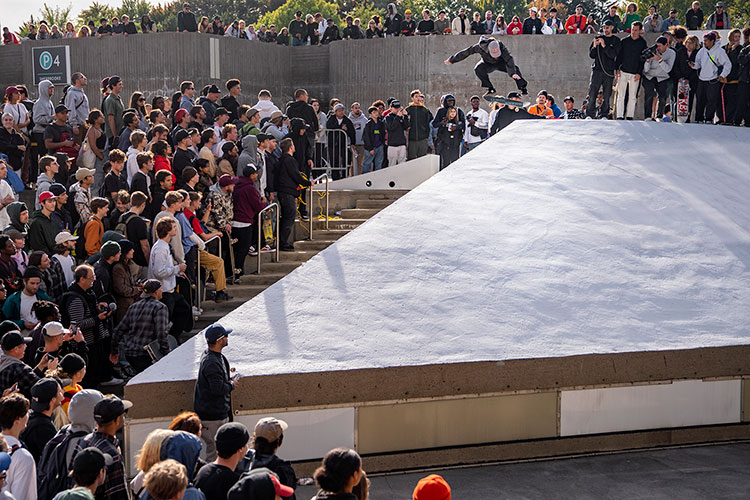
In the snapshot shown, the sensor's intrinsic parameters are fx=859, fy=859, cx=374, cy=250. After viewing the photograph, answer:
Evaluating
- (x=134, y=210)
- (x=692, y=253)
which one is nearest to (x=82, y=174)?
(x=134, y=210)

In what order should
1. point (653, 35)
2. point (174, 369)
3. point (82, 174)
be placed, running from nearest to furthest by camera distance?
point (174, 369) < point (82, 174) < point (653, 35)

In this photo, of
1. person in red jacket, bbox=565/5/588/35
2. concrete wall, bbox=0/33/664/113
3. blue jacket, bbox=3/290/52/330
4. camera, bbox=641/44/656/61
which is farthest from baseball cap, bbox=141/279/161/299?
person in red jacket, bbox=565/5/588/35

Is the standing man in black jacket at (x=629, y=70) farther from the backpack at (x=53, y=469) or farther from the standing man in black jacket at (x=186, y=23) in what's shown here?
the standing man in black jacket at (x=186, y=23)

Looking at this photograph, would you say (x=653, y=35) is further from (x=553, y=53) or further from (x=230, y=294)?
(x=230, y=294)

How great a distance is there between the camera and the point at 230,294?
35.3ft

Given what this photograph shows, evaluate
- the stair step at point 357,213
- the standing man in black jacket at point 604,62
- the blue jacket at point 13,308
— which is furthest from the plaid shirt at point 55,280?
the standing man in black jacket at point 604,62

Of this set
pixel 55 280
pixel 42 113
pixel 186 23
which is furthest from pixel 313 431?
pixel 186 23

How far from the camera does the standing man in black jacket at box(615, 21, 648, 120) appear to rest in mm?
13913

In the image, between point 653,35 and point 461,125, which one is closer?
point 461,125

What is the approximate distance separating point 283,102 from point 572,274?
750 inches

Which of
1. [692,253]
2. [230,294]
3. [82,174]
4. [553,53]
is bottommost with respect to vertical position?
[230,294]

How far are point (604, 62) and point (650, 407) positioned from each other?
7.75 meters

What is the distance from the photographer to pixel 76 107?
1398 centimetres

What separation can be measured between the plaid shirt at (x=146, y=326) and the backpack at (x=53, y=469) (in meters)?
3.11
